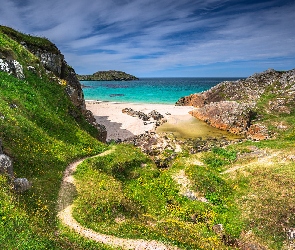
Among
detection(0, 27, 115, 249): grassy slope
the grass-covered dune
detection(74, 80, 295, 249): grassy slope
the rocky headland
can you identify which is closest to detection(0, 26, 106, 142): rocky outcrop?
detection(0, 27, 115, 249): grassy slope

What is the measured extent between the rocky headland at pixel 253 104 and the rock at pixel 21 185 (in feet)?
151

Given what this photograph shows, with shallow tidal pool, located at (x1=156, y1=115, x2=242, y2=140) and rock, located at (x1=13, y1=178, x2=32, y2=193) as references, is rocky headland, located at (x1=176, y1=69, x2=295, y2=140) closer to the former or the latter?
shallow tidal pool, located at (x1=156, y1=115, x2=242, y2=140)

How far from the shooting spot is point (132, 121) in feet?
228

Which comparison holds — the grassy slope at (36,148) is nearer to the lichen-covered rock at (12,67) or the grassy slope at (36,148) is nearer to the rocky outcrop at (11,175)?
the rocky outcrop at (11,175)

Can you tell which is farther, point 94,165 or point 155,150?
point 155,150

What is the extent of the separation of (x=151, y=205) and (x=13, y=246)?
13146 millimetres

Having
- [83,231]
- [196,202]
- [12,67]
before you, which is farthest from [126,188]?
[12,67]

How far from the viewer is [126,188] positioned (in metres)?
26.7

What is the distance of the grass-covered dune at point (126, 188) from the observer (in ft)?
57.9

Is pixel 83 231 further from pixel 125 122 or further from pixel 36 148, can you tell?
pixel 125 122

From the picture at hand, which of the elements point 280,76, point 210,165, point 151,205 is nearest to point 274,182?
point 210,165

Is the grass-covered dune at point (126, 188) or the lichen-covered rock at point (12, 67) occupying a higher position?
the lichen-covered rock at point (12, 67)

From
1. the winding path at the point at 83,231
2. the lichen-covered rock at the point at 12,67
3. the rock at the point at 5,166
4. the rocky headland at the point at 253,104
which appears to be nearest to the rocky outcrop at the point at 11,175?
the rock at the point at 5,166

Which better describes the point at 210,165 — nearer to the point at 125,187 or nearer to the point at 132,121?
the point at 125,187
